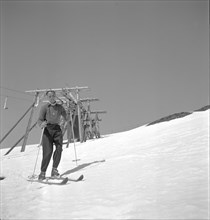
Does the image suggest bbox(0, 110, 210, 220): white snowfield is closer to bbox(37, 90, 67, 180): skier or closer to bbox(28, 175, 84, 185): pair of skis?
bbox(28, 175, 84, 185): pair of skis

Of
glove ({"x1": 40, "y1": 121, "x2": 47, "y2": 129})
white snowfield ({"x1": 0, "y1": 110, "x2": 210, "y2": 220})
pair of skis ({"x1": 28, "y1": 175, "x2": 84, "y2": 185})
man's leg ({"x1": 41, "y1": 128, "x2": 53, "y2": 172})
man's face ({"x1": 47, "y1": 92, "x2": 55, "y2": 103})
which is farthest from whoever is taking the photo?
man's face ({"x1": 47, "y1": 92, "x2": 55, "y2": 103})

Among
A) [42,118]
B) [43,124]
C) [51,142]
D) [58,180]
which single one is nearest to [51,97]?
[42,118]

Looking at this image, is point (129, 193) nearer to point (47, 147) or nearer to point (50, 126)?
point (47, 147)

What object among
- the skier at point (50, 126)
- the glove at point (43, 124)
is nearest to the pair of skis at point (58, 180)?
the skier at point (50, 126)

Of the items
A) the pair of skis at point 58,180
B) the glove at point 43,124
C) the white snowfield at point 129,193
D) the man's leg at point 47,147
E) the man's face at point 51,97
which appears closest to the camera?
the white snowfield at point 129,193

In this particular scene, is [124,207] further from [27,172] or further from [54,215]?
[27,172]

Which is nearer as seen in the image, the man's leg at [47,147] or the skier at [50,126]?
the man's leg at [47,147]

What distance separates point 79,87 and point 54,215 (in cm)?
1300

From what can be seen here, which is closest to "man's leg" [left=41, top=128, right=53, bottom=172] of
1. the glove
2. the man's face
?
the glove

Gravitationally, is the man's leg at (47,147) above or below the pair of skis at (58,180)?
above

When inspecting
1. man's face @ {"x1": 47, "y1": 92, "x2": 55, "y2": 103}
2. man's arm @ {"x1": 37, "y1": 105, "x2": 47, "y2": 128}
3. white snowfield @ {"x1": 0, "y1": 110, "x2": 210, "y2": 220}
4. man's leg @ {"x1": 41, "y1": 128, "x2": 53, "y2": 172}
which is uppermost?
man's face @ {"x1": 47, "y1": 92, "x2": 55, "y2": 103}

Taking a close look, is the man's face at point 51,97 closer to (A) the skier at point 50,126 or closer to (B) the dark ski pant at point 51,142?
(A) the skier at point 50,126

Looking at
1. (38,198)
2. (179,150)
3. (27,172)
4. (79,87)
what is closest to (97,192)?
(38,198)

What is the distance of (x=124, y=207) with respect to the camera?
2.90 meters
